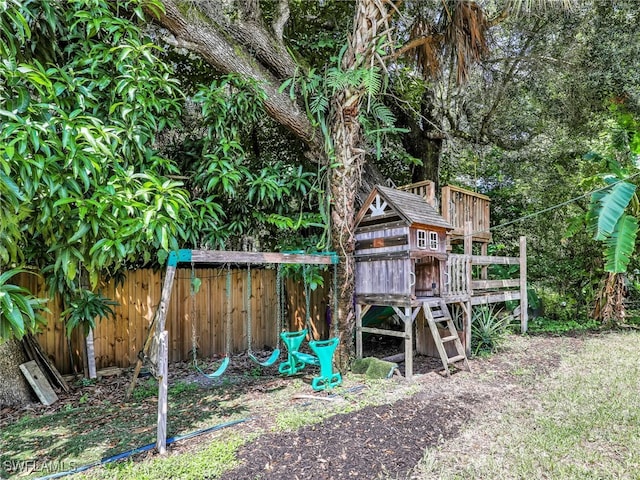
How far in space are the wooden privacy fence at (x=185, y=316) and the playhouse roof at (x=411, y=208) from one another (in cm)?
180

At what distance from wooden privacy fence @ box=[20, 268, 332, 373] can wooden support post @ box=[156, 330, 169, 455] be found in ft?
3.78

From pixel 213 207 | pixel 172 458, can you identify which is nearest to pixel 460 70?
pixel 213 207

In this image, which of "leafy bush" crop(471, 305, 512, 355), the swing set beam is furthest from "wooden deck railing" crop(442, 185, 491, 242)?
the swing set beam

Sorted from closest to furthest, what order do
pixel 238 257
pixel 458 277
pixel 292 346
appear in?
1. pixel 238 257
2. pixel 292 346
3. pixel 458 277

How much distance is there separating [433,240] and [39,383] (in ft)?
17.9

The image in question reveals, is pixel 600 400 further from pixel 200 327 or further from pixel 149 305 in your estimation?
pixel 149 305

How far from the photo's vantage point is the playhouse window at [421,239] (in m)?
5.44

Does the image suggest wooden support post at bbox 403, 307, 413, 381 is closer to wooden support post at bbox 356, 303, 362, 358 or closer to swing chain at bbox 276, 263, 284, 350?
wooden support post at bbox 356, 303, 362, 358

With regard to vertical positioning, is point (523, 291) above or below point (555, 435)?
above

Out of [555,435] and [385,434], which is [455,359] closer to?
[555,435]

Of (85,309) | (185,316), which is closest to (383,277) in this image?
(185,316)

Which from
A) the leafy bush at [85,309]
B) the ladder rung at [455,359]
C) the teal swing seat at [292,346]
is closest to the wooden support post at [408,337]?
the ladder rung at [455,359]

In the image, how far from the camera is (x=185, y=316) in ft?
21.5

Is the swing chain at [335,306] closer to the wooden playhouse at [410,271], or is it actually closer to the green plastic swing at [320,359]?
the green plastic swing at [320,359]
